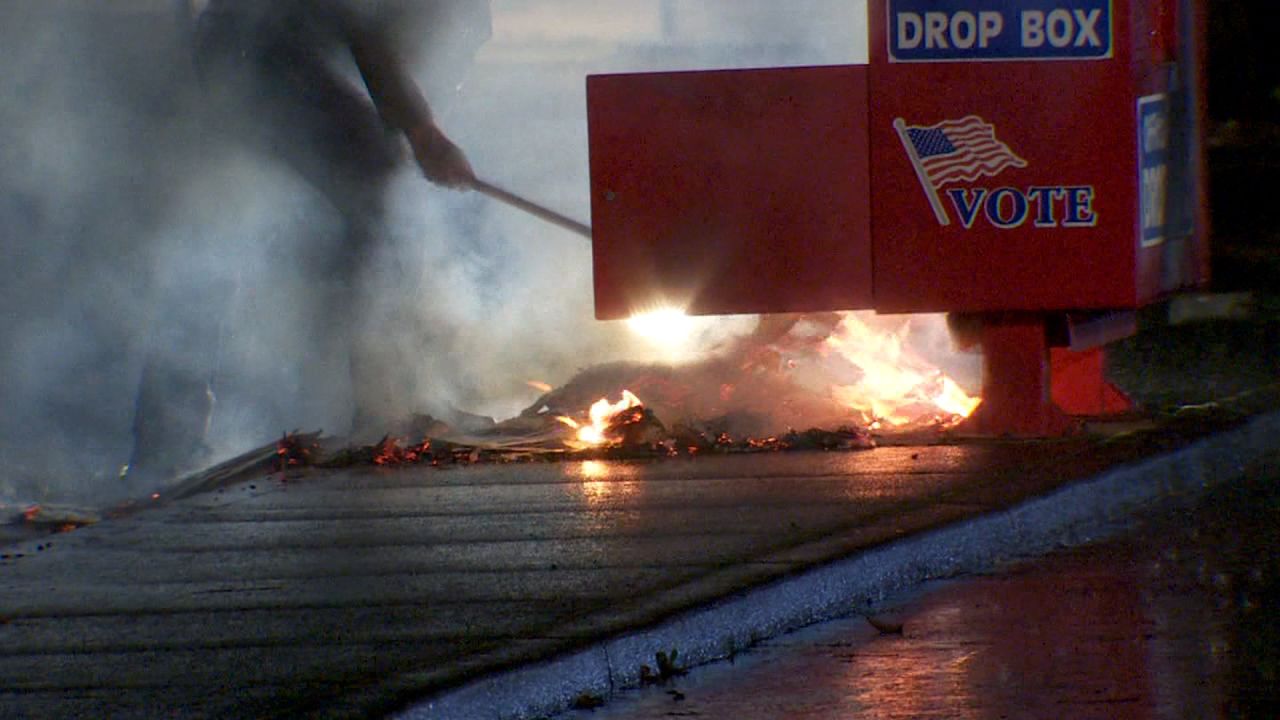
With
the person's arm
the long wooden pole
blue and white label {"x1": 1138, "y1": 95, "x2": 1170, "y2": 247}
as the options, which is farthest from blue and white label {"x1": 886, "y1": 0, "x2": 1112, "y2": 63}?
the person's arm

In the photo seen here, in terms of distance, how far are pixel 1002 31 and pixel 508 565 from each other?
305 centimetres

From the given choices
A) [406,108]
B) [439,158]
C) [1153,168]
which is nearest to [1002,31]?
[1153,168]

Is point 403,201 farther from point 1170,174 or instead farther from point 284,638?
point 284,638

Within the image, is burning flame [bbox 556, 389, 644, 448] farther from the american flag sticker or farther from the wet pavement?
the wet pavement

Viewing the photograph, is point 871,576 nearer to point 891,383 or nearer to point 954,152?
point 954,152

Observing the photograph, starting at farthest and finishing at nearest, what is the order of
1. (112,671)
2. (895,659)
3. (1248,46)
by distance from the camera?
(1248,46) → (895,659) → (112,671)

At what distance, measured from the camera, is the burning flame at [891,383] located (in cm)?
788

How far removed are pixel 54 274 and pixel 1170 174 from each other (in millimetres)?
5571

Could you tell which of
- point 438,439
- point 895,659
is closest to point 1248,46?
point 438,439

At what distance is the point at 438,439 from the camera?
25.1 ft

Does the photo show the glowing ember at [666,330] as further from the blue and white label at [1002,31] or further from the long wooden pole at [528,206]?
the blue and white label at [1002,31]

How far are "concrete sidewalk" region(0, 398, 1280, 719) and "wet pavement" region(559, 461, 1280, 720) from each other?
143mm

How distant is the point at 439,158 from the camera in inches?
343

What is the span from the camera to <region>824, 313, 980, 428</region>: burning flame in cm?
788
